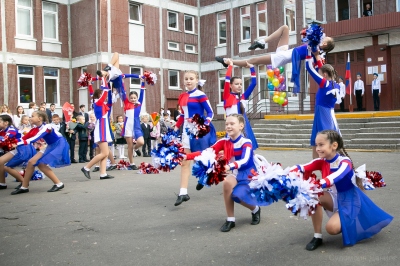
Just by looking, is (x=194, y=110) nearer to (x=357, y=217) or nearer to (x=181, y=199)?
(x=181, y=199)

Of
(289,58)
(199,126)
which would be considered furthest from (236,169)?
(289,58)

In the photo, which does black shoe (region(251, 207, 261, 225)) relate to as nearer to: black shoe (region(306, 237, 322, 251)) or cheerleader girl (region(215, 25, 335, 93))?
black shoe (region(306, 237, 322, 251))

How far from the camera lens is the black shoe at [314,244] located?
3.96 meters

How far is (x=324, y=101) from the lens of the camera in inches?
257

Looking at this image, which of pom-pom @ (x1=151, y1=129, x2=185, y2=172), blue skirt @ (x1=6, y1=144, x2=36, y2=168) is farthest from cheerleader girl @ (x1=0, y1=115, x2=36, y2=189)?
pom-pom @ (x1=151, y1=129, x2=185, y2=172)

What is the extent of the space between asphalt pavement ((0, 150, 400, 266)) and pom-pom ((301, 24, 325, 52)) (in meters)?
2.47

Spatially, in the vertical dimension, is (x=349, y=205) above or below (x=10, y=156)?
below

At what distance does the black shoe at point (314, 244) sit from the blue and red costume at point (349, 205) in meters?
0.25

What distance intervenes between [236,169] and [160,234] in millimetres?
1167

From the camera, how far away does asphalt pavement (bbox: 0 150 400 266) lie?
3.85 meters

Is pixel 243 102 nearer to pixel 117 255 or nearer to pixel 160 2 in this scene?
pixel 117 255

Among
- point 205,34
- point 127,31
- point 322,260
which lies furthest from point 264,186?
point 205,34

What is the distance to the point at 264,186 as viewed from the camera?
367cm

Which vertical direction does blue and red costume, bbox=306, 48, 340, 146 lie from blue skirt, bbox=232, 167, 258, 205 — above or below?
above
